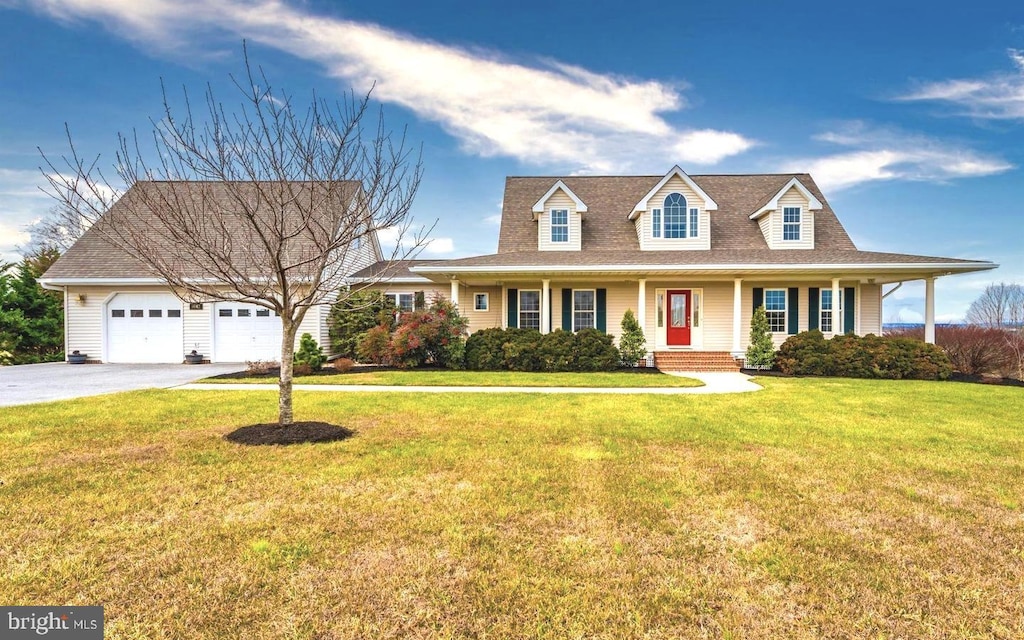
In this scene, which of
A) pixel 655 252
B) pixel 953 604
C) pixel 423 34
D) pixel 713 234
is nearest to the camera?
pixel 953 604

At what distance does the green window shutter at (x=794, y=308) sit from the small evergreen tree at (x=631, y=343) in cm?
601

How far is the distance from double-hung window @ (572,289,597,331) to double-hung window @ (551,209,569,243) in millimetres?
2184

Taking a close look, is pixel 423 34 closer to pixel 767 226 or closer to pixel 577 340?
pixel 577 340

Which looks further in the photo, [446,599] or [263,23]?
[263,23]

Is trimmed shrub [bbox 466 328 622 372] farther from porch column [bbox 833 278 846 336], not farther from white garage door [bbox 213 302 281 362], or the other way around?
white garage door [bbox 213 302 281 362]

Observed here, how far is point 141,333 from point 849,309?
26.7 meters

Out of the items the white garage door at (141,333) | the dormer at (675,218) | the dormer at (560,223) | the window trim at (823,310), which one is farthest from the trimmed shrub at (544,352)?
the white garage door at (141,333)

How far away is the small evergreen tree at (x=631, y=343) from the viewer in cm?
1477

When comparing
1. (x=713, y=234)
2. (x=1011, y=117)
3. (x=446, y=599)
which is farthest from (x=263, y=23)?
(x=1011, y=117)

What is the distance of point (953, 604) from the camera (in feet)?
8.30

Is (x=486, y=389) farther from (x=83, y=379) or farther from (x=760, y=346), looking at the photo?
(x=83, y=379)

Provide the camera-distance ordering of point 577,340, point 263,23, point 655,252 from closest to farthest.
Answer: point 263,23
point 577,340
point 655,252

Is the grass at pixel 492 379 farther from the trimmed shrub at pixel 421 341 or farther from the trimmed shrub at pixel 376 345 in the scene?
the trimmed shrub at pixel 376 345

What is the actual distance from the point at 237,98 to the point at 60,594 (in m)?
6.27
